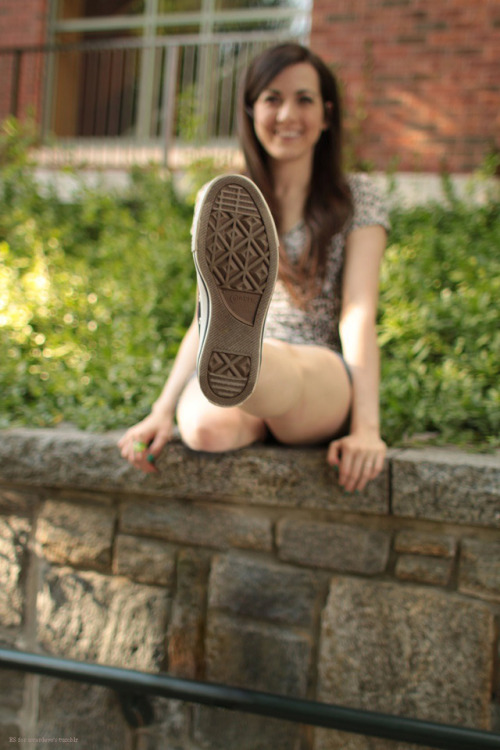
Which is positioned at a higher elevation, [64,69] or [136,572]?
[64,69]

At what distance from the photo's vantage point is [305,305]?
1.95m

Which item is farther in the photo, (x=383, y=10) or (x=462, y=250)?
(x=383, y=10)

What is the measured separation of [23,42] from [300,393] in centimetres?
665

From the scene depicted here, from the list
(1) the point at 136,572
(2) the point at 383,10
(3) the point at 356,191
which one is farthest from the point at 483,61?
Result: (1) the point at 136,572

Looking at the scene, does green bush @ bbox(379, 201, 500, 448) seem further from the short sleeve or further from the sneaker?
the sneaker

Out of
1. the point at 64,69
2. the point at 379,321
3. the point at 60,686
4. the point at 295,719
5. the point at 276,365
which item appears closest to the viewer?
the point at 276,365

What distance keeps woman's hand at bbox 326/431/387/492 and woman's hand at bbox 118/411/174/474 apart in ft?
1.52

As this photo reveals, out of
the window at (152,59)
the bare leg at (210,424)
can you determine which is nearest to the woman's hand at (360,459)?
the bare leg at (210,424)

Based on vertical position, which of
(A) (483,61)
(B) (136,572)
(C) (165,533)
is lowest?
(B) (136,572)

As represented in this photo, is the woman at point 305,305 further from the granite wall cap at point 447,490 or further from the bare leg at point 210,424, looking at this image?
the granite wall cap at point 447,490

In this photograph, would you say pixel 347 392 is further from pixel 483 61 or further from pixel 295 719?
pixel 483 61

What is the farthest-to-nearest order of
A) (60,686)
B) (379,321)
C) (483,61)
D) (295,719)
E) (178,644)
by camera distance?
(483,61) → (379,321) → (60,686) → (178,644) → (295,719)

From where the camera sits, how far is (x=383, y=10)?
5.01 metres

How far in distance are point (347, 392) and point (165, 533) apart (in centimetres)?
67
